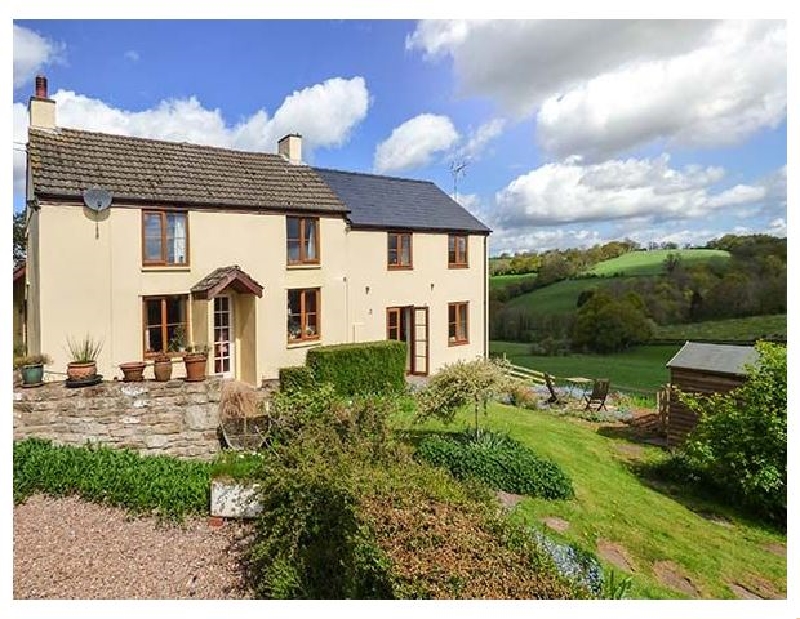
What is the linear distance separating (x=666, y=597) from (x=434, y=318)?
32.1 ft

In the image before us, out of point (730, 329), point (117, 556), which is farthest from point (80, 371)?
point (730, 329)

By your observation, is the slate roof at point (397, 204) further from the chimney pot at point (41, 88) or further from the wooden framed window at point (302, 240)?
the chimney pot at point (41, 88)

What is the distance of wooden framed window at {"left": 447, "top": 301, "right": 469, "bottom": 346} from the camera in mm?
14688

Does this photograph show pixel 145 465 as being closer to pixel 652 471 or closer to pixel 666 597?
pixel 666 597

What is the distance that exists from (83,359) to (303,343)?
4821 millimetres

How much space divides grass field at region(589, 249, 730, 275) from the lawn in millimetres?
12195

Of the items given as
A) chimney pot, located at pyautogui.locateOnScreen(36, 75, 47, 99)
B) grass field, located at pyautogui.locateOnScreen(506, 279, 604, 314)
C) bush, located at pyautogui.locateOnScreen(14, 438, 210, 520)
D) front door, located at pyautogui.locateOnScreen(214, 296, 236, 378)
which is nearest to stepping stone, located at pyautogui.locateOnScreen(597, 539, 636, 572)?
bush, located at pyautogui.locateOnScreen(14, 438, 210, 520)

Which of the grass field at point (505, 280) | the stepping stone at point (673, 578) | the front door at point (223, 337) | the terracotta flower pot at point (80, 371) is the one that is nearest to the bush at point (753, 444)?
the stepping stone at point (673, 578)

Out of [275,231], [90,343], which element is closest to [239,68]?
[275,231]

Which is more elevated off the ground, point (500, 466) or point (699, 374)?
point (699, 374)

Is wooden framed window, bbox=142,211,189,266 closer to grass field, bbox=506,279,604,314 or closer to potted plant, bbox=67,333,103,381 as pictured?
potted plant, bbox=67,333,103,381

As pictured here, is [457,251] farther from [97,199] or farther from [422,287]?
[97,199]

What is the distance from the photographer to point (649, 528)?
20.4 feet
